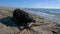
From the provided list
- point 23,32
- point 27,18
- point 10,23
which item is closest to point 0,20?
point 10,23

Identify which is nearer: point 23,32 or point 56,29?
point 23,32

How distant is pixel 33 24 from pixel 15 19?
1.17 m

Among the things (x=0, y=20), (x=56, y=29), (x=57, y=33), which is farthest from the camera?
(x=0, y=20)

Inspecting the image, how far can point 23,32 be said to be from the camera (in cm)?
756

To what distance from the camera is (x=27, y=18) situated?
9000 mm

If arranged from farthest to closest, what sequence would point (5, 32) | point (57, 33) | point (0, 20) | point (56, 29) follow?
point (0, 20) < point (56, 29) < point (57, 33) < point (5, 32)

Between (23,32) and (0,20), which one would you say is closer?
(23,32)

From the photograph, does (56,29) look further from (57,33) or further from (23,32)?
(23,32)

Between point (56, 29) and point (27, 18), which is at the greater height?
point (27, 18)

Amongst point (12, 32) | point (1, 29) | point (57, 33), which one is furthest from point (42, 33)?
point (1, 29)

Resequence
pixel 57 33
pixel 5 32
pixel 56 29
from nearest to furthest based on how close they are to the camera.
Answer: pixel 5 32 → pixel 57 33 → pixel 56 29

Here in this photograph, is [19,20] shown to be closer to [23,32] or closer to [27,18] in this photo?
[27,18]

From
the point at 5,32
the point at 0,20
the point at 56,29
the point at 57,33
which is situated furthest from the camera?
the point at 0,20

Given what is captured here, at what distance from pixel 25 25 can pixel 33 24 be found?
3.11ft
